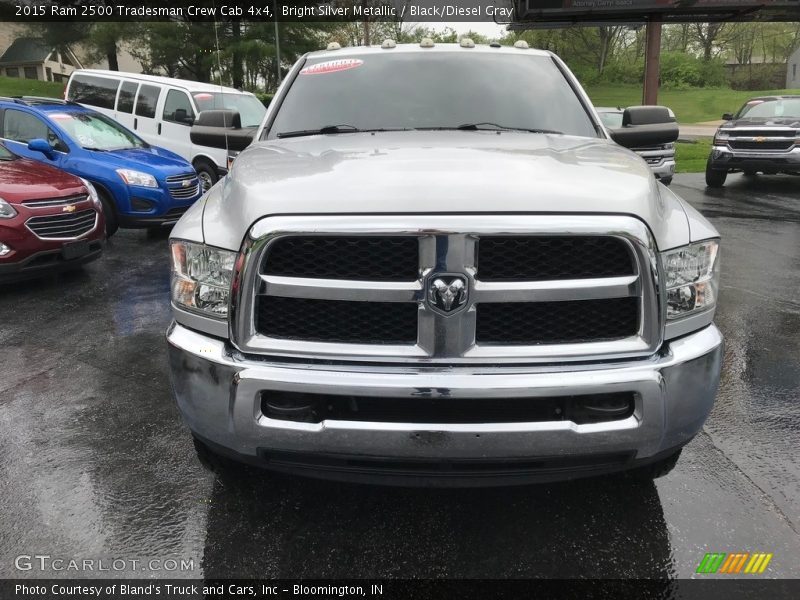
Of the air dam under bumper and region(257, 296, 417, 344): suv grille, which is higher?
region(257, 296, 417, 344): suv grille

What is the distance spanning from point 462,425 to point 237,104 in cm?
1271

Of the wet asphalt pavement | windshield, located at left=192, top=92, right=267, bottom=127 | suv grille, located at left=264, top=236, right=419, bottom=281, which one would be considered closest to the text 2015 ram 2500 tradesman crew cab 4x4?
suv grille, located at left=264, top=236, right=419, bottom=281

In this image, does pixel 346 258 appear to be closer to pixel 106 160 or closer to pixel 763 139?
pixel 106 160

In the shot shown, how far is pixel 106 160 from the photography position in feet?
28.1

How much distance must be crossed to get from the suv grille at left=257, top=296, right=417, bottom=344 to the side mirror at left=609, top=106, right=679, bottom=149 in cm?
212

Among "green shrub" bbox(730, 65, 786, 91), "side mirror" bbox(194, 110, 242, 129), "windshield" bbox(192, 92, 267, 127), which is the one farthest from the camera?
"green shrub" bbox(730, 65, 786, 91)

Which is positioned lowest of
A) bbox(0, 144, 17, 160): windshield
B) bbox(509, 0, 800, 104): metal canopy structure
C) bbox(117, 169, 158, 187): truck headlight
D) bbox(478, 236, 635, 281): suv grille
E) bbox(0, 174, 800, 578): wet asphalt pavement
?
bbox(0, 174, 800, 578): wet asphalt pavement

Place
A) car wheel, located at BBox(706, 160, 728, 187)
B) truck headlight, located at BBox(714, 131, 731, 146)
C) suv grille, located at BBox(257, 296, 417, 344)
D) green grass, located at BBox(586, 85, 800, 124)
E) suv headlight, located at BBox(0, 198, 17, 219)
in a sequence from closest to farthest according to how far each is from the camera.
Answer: suv grille, located at BBox(257, 296, 417, 344), suv headlight, located at BBox(0, 198, 17, 219), truck headlight, located at BBox(714, 131, 731, 146), car wheel, located at BBox(706, 160, 728, 187), green grass, located at BBox(586, 85, 800, 124)

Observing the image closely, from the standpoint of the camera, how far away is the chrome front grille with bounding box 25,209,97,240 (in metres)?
6.18

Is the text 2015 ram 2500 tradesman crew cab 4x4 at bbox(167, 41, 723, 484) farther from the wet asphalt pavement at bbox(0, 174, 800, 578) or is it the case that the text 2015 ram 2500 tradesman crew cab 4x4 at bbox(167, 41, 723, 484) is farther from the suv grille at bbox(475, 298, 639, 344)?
the wet asphalt pavement at bbox(0, 174, 800, 578)

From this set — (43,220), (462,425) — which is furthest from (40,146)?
(462,425)

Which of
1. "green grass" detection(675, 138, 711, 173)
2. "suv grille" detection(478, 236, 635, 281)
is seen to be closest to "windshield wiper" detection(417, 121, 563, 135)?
"suv grille" detection(478, 236, 635, 281)

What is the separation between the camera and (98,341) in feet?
16.3

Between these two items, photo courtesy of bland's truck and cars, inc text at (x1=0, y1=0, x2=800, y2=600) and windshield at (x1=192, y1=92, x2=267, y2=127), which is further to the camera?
windshield at (x1=192, y1=92, x2=267, y2=127)
